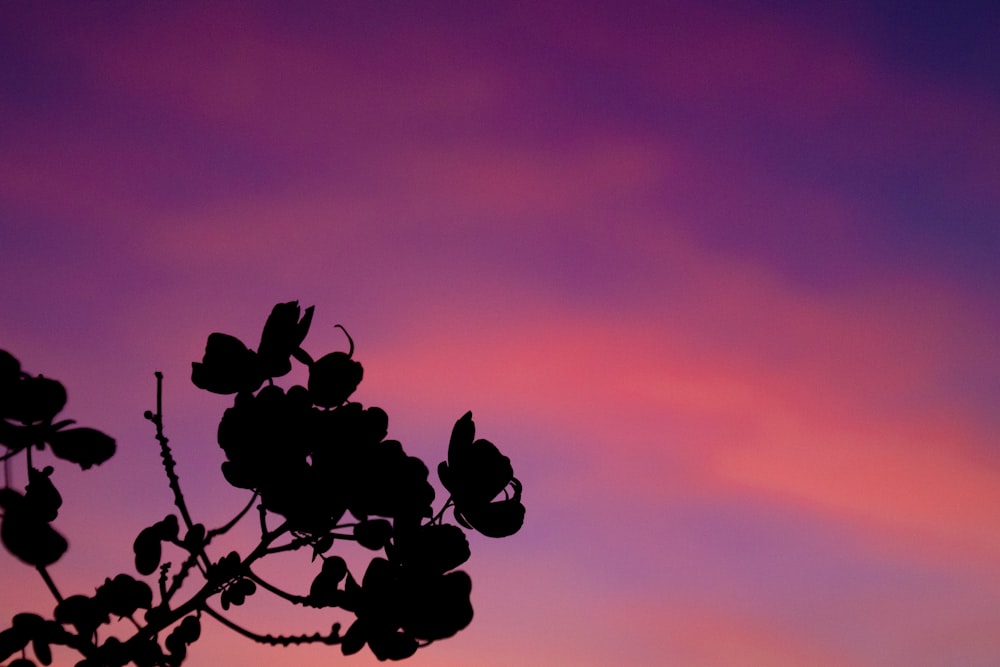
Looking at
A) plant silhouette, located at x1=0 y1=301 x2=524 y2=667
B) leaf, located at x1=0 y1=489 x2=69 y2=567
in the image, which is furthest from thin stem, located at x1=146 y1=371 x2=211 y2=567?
leaf, located at x1=0 y1=489 x2=69 y2=567

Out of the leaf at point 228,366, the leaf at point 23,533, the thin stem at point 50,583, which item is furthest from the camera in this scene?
the leaf at point 228,366

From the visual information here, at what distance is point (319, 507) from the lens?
2.73 m

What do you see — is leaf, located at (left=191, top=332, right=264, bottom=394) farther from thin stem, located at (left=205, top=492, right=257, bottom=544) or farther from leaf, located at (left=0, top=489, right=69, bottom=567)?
leaf, located at (left=0, top=489, right=69, bottom=567)

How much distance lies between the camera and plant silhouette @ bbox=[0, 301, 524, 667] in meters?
2.54

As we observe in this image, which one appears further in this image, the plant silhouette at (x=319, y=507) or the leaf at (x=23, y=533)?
the plant silhouette at (x=319, y=507)

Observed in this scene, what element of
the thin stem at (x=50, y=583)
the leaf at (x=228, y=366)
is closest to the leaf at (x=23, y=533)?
the thin stem at (x=50, y=583)

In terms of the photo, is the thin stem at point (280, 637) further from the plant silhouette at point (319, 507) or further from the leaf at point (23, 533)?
the leaf at point (23, 533)

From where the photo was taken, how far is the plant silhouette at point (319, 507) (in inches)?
100

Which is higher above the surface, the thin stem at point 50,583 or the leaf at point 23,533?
the thin stem at point 50,583

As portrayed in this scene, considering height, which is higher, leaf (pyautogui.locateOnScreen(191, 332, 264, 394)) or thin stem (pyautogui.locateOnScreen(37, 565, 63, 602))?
leaf (pyautogui.locateOnScreen(191, 332, 264, 394))

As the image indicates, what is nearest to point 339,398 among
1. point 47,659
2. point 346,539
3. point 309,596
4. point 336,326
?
point 336,326

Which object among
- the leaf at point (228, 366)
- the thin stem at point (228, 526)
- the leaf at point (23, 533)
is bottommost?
the leaf at point (23, 533)

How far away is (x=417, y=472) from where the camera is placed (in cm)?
278

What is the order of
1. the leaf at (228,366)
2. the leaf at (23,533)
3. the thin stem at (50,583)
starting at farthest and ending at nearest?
the leaf at (228,366) → the thin stem at (50,583) → the leaf at (23,533)
